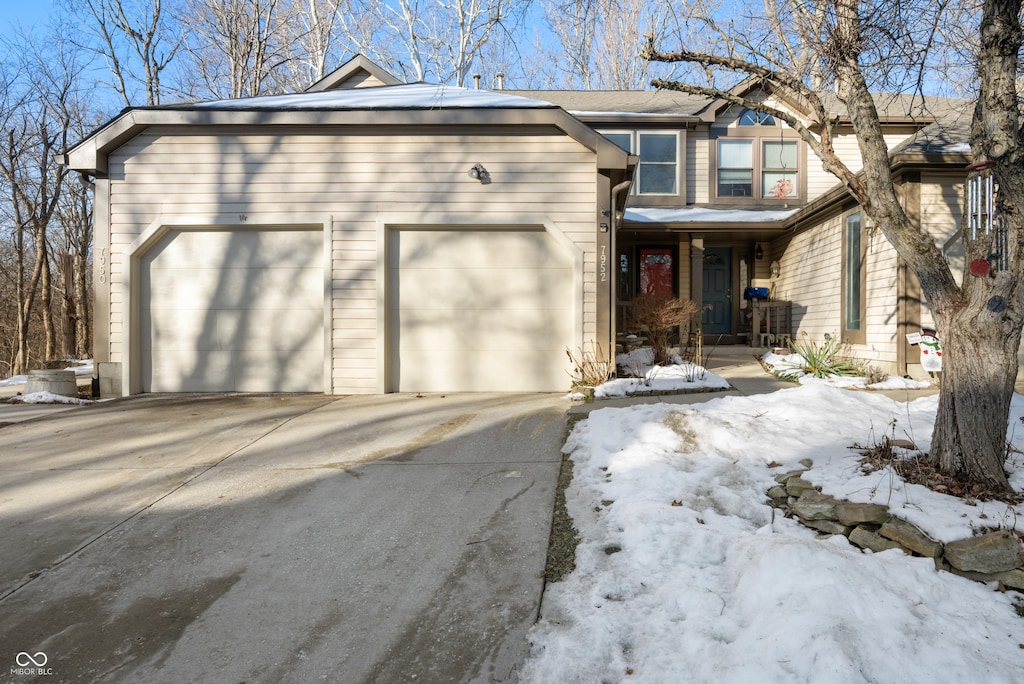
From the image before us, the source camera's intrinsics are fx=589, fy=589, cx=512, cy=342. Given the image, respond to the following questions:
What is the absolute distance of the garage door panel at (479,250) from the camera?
771 centimetres

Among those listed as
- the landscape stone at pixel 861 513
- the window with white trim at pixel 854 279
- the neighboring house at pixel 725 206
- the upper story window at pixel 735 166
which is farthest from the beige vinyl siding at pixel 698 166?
the landscape stone at pixel 861 513

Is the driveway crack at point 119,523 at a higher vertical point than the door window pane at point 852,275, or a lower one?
lower

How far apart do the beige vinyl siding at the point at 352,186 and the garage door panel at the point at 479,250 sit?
0.79 ft

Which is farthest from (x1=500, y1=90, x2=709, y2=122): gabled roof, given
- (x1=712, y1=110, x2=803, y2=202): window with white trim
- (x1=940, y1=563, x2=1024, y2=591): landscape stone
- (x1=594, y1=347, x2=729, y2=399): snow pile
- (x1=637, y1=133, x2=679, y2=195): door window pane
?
(x1=940, y1=563, x2=1024, y2=591): landscape stone

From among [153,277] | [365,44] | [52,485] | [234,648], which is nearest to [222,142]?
[153,277]

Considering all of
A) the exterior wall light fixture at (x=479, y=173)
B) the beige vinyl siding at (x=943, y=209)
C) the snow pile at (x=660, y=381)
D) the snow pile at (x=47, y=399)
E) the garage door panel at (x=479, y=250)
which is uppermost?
the exterior wall light fixture at (x=479, y=173)

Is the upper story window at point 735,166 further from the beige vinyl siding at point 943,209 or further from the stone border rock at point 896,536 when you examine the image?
the stone border rock at point 896,536

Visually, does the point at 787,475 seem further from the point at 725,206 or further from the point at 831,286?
the point at 725,206

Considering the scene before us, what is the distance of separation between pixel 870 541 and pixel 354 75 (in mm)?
12463

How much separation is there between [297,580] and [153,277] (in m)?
6.34

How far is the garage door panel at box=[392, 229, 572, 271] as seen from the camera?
7711 mm

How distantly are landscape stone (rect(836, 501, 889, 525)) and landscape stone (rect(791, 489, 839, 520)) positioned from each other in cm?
4

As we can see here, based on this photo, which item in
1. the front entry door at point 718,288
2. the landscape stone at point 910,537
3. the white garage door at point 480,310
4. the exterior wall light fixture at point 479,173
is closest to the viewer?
the landscape stone at point 910,537

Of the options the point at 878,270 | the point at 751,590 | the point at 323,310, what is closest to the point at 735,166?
the point at 878,270
